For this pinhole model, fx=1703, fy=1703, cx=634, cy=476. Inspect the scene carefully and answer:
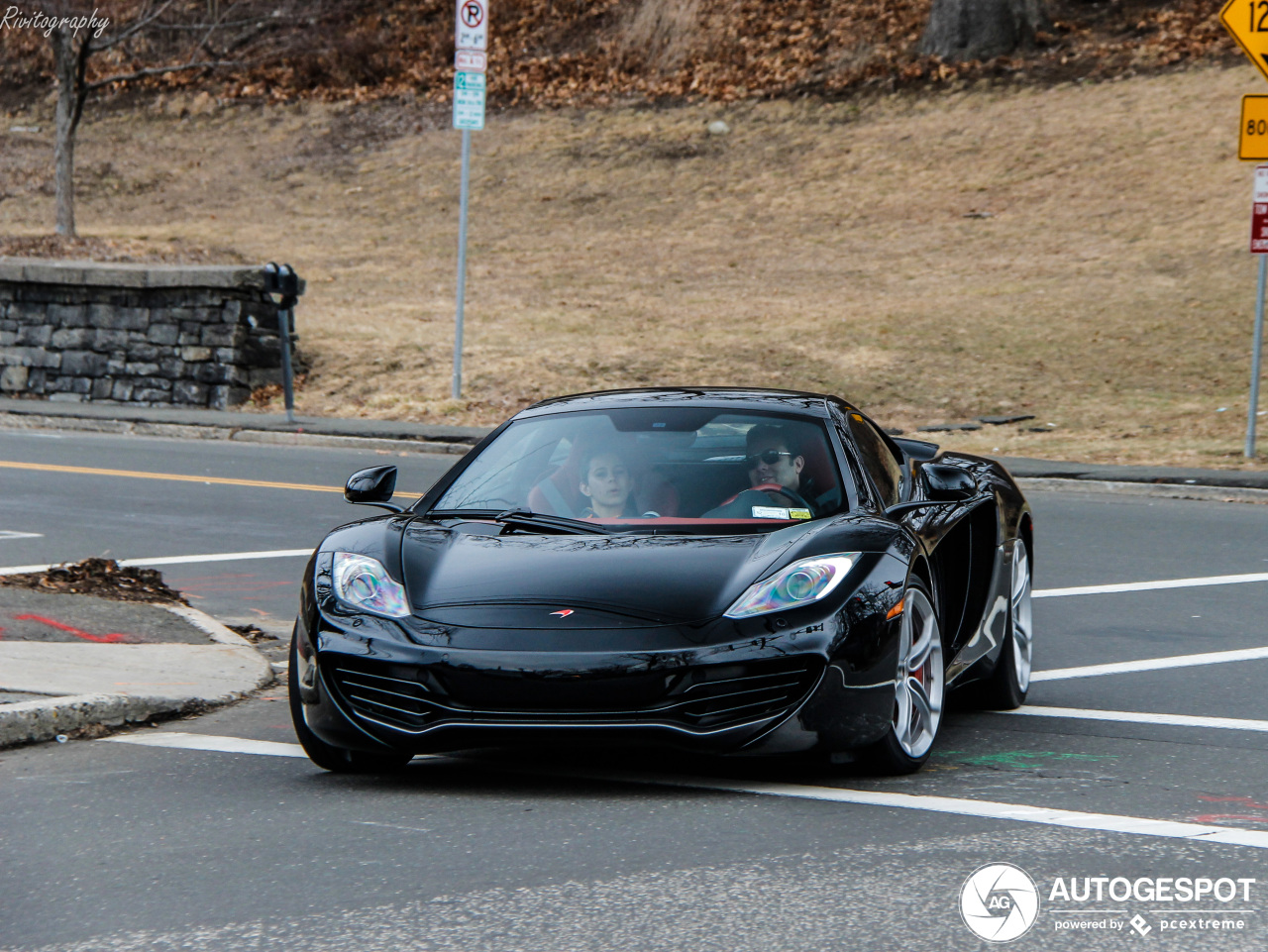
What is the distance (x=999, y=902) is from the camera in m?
4.21

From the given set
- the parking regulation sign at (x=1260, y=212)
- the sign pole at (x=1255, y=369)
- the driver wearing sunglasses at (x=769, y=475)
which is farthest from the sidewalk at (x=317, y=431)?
the driver wearing sunglasses at (x=769, y=475)

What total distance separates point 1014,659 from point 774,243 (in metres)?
24.8

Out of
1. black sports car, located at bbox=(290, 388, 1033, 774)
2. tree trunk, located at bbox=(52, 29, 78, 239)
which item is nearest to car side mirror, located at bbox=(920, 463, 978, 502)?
black sports car, located at bbox=(290, 388, 1033, 774)

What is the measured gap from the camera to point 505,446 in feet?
22.0

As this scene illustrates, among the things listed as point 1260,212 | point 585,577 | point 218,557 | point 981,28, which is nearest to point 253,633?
point 218,557

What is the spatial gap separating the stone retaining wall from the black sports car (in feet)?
56.6

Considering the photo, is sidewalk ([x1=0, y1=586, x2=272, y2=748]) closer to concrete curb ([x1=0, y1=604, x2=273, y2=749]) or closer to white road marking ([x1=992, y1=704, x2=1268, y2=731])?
concrete curb ([x1=0, y1=604, x2=273, y2=749])

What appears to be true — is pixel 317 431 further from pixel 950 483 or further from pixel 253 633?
pixel 950 483

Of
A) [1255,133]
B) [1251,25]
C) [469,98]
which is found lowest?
[1255,133]

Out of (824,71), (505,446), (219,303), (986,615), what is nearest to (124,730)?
(505,446)

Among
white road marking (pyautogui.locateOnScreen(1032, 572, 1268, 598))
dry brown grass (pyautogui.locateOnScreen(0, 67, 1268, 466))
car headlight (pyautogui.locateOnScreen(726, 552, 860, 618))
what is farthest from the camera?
dry brown grass (pyautogui.locateOnScreen(0, 67, 1268, 466))

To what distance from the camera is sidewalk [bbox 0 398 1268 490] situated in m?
15.9

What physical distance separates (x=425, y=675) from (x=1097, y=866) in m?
2.06

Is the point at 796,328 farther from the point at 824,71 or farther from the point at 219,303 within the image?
the point at 824,71
